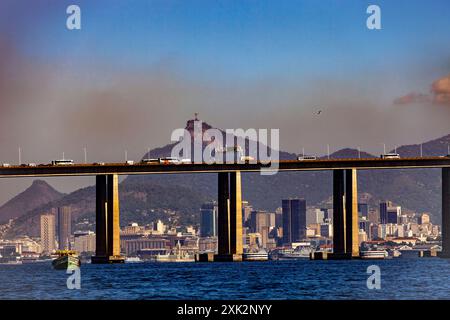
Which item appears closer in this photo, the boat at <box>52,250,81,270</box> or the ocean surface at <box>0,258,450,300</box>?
the ocean surface at <box>0,258,450,300</box>

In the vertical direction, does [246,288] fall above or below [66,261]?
above

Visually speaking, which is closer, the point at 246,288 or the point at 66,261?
the point at 246,288

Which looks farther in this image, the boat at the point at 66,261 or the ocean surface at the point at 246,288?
the boat at the point at 66,261
